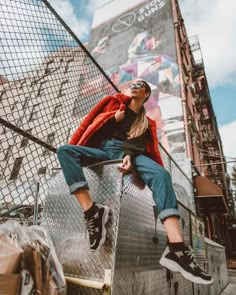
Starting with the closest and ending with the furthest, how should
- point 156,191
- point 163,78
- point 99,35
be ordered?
1. point 156,191
2. point 163,78
3. point 99,35

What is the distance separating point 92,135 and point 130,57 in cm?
1619

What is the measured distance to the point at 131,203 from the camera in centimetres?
228

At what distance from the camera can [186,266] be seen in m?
1.84

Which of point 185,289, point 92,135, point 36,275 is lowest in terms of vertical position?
point 185,289

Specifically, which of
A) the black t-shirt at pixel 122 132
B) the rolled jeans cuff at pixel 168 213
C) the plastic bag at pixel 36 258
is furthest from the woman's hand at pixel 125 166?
the plastic bag at pixel 36 258

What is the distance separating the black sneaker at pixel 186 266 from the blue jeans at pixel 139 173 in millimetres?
300

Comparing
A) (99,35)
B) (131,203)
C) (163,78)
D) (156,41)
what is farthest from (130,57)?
(131,203)

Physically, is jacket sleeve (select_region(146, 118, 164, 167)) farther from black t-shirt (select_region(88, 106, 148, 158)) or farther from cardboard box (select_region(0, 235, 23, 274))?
cardboard box (select_region(0, 235, 23, 274))

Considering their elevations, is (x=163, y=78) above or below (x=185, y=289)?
above

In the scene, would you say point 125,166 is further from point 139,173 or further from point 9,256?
point 9,256

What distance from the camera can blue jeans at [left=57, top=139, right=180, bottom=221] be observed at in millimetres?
2084

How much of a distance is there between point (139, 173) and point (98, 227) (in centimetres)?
76

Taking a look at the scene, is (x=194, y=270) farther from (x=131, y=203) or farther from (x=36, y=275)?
(x=36, y=275)

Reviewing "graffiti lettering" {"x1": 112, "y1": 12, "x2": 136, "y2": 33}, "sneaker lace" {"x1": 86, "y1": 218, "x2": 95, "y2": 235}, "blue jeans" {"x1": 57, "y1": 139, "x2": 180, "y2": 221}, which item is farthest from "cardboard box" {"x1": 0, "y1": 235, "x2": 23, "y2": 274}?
"graffiti lettering" {"x1": 112, "y1": 12, "x2": 136, "y2": 33}
